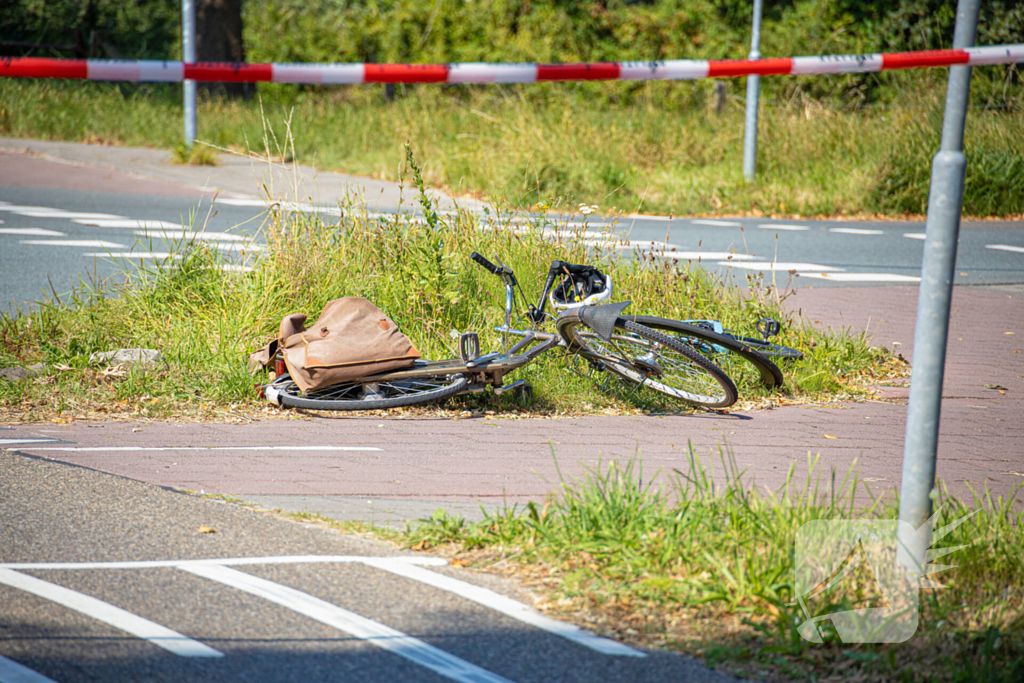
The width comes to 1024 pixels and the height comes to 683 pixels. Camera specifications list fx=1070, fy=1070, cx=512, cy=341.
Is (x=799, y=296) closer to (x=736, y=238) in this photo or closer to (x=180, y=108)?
(x=736, y=238)

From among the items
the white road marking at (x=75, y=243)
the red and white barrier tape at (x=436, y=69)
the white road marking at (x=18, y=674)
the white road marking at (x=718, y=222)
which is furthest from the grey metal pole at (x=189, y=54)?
the white road marking at (x=18, y=674)

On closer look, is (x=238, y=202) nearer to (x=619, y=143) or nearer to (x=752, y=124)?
(x=619, y=143)

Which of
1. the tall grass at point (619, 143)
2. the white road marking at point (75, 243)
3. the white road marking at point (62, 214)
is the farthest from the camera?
the tall grass at point (619, 143)

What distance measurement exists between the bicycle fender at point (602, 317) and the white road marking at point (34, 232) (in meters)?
7.65

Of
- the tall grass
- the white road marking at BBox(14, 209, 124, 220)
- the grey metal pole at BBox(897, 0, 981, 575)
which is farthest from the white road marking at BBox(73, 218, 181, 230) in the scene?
the grey metal pole at BBox(897, 0, 981, 575)

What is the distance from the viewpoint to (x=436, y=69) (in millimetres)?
4180

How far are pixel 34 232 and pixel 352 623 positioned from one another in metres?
9.88

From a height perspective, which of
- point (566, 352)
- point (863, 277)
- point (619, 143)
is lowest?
point (566, 352)

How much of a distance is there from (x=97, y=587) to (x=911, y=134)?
16698mm

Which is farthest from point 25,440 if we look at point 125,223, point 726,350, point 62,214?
point 62,214

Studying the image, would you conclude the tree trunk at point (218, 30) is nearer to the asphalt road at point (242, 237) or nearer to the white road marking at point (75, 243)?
the asphalt road at point (242, 237)

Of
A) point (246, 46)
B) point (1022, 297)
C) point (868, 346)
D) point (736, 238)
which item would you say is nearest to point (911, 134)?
Result: point (736, 238)

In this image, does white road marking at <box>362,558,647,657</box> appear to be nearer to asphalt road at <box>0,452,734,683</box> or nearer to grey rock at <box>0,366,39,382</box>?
asphalt road at <box>0,452,734,683</box>

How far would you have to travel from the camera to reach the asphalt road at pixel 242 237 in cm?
941
